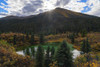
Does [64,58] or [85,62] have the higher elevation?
[64,58]

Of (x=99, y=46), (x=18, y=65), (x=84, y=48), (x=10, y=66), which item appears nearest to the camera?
(x=10, y=66)

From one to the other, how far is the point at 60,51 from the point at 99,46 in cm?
3881

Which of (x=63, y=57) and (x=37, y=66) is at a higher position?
(x=63, y=57)

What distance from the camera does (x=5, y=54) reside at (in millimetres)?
7070

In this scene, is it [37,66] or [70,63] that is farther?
[37,66]

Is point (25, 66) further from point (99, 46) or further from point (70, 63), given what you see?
point (99, 46)

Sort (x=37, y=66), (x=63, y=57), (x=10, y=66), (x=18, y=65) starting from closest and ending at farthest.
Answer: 1. (x=10, y=66)
2. (x=18, y=65)
3. (x=63, y=57)
4. (x=37, y=66)

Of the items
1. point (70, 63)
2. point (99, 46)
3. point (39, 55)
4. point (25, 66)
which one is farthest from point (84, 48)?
point (25, 66)

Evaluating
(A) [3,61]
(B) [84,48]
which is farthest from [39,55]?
(B) [84,48]

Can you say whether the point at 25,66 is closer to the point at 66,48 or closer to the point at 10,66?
the point at 10,66

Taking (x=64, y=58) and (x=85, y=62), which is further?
(x=85, y=62)

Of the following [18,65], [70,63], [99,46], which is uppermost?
[18,65]

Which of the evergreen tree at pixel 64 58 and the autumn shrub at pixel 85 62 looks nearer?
the autumn shrub at pixel 85 62

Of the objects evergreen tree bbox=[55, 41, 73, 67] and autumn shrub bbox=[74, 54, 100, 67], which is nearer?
autumn shrub bbox=[74, 54, 100, 67]
